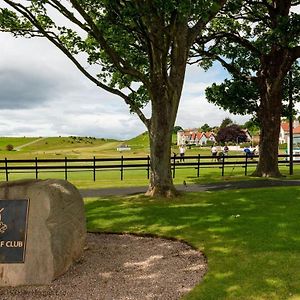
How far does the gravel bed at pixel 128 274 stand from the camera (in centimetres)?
622

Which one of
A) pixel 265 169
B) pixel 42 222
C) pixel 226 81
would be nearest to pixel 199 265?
pixel 42 222

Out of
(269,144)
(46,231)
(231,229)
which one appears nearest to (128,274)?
(46,231)

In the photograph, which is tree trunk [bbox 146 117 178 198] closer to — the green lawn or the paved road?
the green lawn

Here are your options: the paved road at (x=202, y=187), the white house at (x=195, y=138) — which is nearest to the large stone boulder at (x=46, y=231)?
the paved road at (x=202, y=187)

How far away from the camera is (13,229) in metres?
7.19

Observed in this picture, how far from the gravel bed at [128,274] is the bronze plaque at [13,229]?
0.56 meters

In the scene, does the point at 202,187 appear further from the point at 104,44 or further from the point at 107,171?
the point at 107,171

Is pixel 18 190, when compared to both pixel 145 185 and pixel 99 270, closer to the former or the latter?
pixel 99 270

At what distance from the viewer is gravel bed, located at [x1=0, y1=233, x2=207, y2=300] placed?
245 inches

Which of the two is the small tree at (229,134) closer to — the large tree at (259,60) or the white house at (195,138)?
the white house at (195,138)

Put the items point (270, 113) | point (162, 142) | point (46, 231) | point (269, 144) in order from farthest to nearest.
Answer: point (269, 144) → point (270, 113) → point (162, 142) → point (46, 231)

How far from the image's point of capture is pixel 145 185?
19297 mm

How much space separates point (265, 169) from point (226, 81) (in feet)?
18.9

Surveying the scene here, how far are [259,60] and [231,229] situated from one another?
1617 cm
